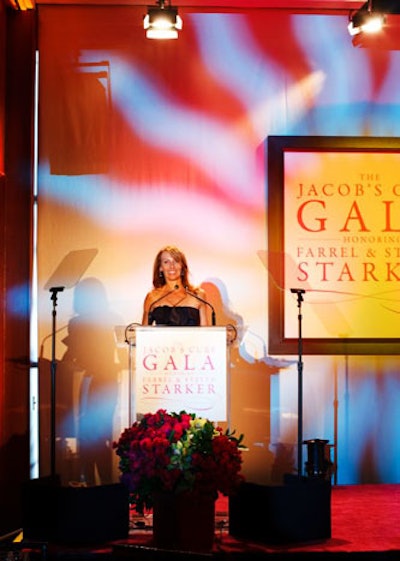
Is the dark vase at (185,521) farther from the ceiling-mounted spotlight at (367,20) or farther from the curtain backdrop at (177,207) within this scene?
the ceiling-mounted spotlight at (367,20)

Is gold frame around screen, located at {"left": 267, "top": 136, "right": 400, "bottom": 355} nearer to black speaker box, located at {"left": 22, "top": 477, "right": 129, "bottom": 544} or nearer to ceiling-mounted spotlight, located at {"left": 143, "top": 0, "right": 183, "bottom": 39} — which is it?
ceiling-mounted spotlight, located at {"left": 143, "top": 0, "right": 183, "bottom": 39}

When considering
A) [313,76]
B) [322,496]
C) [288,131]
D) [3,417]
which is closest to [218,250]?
[288,131]

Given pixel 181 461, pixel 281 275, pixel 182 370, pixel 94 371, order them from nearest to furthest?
pixel 181 461 < pixel 182 370 < pixel 94 371 < pixel 281 275

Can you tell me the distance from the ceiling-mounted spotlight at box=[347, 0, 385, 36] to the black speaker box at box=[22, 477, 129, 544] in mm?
3698

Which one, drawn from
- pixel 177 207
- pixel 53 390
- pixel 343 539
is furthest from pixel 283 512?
pixel 177 207

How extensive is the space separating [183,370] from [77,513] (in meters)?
1.12

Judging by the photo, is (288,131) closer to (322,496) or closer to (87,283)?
(87,283)

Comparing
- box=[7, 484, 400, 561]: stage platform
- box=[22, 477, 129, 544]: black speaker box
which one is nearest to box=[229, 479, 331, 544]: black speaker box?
box=[7, 484, 400, 561]: stage platform

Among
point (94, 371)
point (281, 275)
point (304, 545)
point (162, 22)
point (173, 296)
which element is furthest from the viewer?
point (281, 275)

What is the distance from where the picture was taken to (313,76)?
717cm

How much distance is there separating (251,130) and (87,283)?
170 centimetres

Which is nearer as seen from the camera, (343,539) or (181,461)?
(181,461)

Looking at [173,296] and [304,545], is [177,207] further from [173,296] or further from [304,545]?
[304,545]

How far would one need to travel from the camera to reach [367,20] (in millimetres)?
6609
